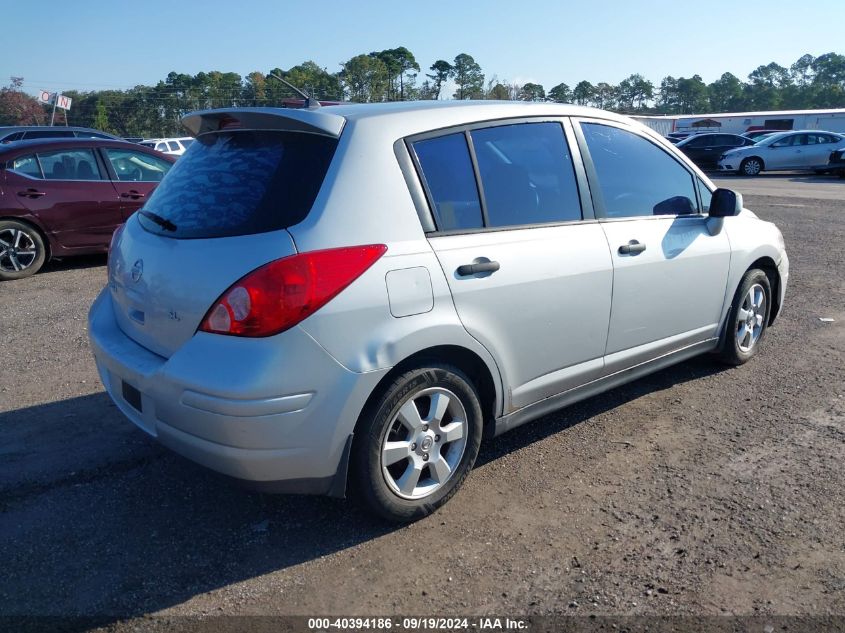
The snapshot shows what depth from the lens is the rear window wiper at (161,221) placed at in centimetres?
323

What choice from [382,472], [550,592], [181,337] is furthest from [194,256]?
[550,592]

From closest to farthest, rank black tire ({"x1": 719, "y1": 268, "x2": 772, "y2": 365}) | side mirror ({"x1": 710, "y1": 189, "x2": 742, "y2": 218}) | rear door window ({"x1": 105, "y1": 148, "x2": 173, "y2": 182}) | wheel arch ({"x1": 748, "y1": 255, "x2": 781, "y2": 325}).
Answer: side mirror ({"x1": 710, "y1": 189, "x2": 742, "y2": 218}) → black tire ({"x1": 719, "y1": 268, "x2": 772, "y2": 365}) → wheel arch ({"x1": 748, "y1": 255, "x2": 781, "y2": 325}) → rear door window ({"x1": 105, "y1": 148, "x2": 173, "y2": 182})

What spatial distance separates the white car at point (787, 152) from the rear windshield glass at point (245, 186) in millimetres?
26393

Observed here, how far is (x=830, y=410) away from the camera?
4.46 meters

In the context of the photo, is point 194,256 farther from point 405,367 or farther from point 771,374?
point 771,374

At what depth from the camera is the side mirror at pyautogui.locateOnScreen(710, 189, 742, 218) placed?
14.7 ft

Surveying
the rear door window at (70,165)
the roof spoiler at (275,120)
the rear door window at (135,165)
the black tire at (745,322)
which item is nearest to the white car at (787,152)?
the rear door window at (135,165)

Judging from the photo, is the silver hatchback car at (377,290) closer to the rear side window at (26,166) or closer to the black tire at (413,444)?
the black tire at (413,444)

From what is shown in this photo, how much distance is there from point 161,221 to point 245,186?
1.74 feet

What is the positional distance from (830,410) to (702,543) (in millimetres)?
1933

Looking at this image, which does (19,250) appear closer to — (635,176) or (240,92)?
(635,176)

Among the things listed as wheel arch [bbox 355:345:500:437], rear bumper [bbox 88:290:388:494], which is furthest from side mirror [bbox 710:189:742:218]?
rear bumper [bbox 88:290:388:494]

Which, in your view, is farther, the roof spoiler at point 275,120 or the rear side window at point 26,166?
the rear side window at point 26,166

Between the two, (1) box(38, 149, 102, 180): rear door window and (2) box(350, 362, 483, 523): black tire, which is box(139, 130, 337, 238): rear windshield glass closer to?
(2) box(350, 362, 483, 523): black tire
